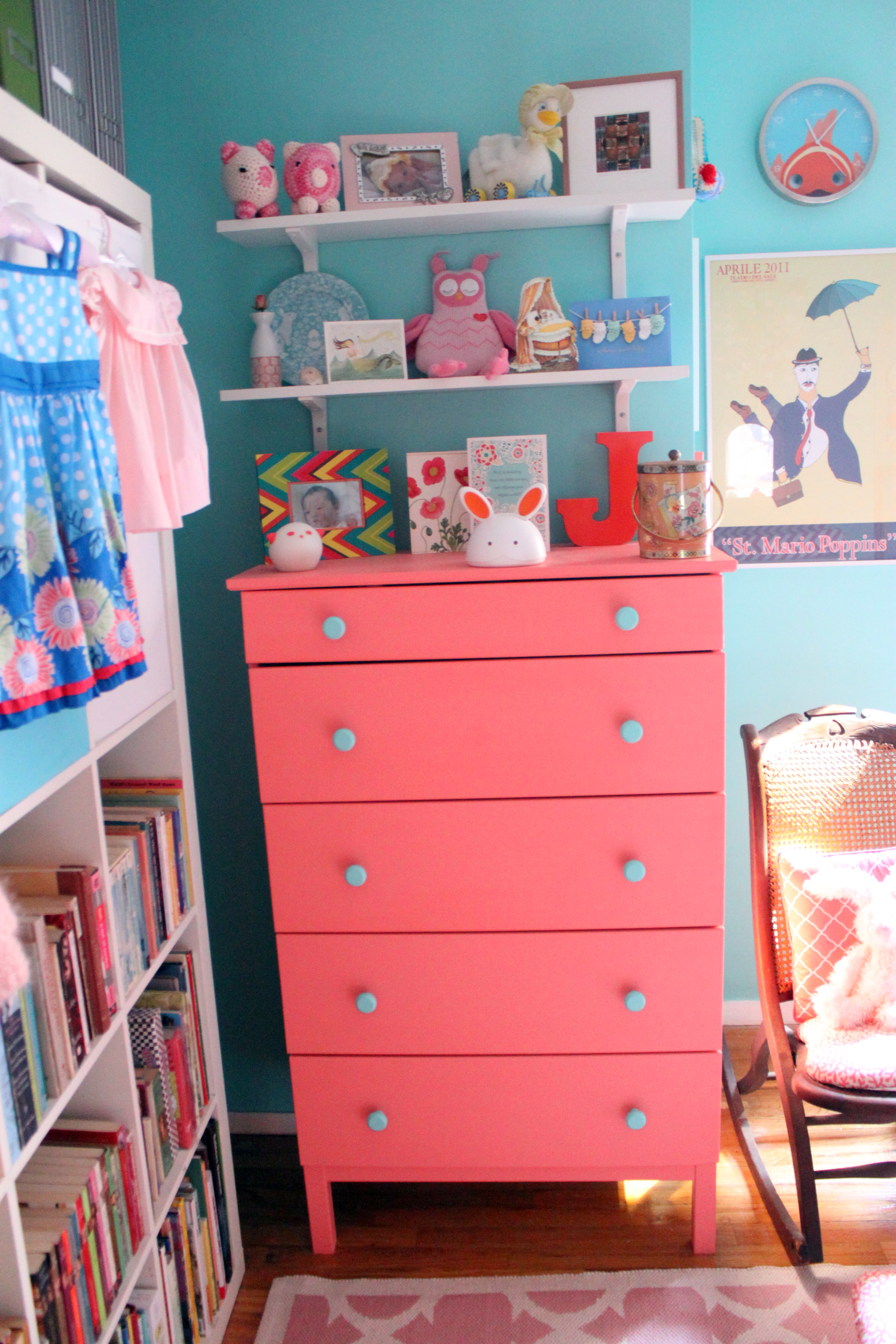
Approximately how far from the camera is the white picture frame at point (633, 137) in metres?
1.83

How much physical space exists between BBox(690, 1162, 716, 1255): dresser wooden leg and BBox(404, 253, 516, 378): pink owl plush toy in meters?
1.53

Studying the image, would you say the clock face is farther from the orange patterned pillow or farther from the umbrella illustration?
the orange patterned pillow

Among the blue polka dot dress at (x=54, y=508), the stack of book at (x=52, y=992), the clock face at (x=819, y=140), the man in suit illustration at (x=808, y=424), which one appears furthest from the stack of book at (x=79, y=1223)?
the clock face at (x=819, y=140)

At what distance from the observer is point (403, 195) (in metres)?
1.87

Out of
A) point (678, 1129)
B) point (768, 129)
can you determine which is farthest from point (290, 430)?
point (678, 1129)

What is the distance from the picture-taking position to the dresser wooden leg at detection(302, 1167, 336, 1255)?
189 cm

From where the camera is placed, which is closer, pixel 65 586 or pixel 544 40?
pixel 65 586

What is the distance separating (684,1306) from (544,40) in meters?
2.30

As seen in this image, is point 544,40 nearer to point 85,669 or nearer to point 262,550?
point 262,550

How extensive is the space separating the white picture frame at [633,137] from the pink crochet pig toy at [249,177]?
1.77 ft

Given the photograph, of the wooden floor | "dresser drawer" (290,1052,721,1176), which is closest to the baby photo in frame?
"dresser drawer" (290,1052,721,1176)

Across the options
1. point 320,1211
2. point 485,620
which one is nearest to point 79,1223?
point 320,1211

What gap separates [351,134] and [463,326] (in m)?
0.44

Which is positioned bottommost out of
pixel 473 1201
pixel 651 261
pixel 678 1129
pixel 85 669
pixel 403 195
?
pixel 473 1201
